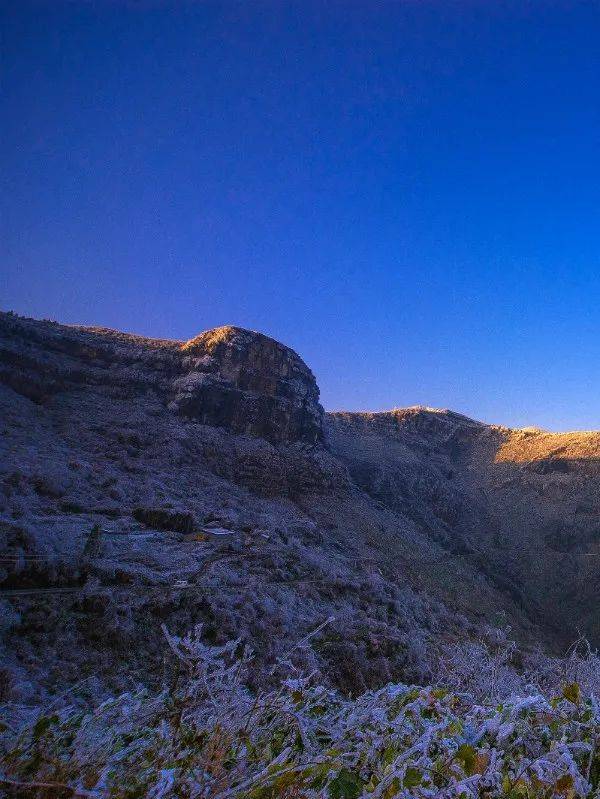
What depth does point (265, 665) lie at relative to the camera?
12.0m

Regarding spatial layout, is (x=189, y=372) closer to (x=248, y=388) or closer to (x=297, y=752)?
(x=248, y=388)

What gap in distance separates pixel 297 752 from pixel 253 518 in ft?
89.7

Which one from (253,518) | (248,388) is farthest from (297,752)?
(248,388)

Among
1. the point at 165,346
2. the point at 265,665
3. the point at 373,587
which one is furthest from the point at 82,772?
the point at 165,346

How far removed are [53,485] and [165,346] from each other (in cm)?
2999

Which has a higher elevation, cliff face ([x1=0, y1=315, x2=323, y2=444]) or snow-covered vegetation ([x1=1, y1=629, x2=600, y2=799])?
cliff face ([x1=0, y1=315, x2=323, y2=444])

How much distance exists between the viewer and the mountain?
40.6ft

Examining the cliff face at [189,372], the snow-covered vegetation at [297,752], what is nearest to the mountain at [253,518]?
the cliff face at [189,372]

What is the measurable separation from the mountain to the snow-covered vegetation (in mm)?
593

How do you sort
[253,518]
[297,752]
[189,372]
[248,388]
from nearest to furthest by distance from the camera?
[297,752], [253,518], [189,372], [248,388]

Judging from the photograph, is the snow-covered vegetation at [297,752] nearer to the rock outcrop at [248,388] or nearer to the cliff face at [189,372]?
the cliff face at [189,372]

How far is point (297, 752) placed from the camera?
255 centimetres

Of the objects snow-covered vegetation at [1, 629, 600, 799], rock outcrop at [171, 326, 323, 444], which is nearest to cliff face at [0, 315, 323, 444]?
rock outcrop at [171, 326, 323, 444]

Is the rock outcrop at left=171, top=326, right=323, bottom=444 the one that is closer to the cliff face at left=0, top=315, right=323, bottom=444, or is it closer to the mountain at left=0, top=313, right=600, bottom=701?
the cliff face at left=0, top=315, right=323, bottom=444
